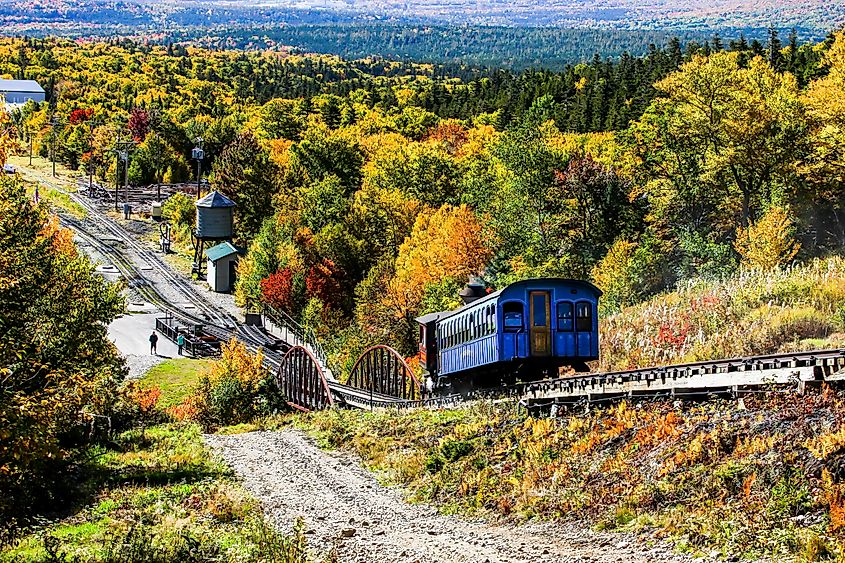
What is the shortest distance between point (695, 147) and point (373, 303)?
70.0ft

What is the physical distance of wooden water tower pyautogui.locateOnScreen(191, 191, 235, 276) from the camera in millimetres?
93938

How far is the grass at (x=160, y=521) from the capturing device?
64.8 feet

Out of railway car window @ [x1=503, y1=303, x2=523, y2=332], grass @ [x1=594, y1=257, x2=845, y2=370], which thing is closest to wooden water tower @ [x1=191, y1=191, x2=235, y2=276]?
grass @ [x1=594, y1=257, x2=845, y2=370]

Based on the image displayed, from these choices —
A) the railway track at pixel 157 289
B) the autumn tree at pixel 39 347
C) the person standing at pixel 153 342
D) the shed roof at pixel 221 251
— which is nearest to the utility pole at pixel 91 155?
the railway track at pixel 157 289

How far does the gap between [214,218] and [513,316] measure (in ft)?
222

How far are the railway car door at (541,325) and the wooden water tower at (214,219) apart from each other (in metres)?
67.6

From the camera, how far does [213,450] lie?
34688 millimetres

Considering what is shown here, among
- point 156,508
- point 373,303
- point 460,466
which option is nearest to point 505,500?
point 460,466

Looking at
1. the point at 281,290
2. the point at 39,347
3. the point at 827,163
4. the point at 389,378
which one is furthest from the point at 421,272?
the point at 39,347

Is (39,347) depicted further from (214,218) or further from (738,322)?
(214,218)

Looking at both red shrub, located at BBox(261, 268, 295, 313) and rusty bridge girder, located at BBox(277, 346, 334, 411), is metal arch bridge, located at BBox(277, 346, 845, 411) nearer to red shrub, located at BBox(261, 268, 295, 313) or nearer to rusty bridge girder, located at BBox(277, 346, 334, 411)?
rusty bridge girder, located at BBox(277, 346, 334, 411)

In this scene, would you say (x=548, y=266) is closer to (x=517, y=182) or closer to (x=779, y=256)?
(x=517, y=182)

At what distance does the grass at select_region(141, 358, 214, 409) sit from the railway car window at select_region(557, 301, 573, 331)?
33.7m

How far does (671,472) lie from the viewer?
19.4m
